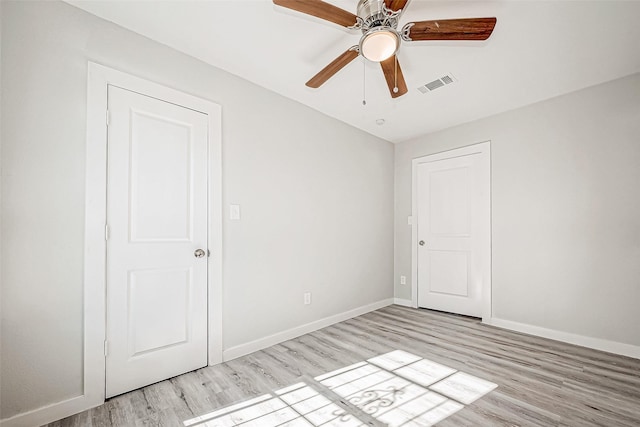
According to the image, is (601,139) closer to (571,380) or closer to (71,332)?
(571,380)

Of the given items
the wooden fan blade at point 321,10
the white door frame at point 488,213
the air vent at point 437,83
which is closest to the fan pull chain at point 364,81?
the air vent at point 437,83

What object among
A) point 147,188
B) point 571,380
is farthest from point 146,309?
point 571,380

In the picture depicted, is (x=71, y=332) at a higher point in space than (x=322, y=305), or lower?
higher

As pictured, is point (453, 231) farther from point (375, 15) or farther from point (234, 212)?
point (375, 15)

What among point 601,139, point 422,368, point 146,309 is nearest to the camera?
point 146,309

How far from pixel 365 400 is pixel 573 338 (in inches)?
96.9

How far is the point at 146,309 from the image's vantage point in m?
2.10

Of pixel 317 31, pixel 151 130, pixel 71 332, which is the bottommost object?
pixel 71 332

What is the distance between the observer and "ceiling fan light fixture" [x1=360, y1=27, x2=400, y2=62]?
5.31 ft

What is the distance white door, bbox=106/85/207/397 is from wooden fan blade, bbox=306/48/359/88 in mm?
1037

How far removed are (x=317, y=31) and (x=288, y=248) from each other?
199 centimetres

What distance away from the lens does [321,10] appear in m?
1.59

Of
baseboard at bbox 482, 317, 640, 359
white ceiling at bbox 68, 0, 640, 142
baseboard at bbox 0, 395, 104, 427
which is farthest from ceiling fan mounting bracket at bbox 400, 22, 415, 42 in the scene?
baseboard at bbox 482, 317, 640, 359

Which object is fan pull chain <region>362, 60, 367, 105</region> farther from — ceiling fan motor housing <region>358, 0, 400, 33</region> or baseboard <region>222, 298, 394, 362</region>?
baseboard <region>222, 298, 394, 362</region>
